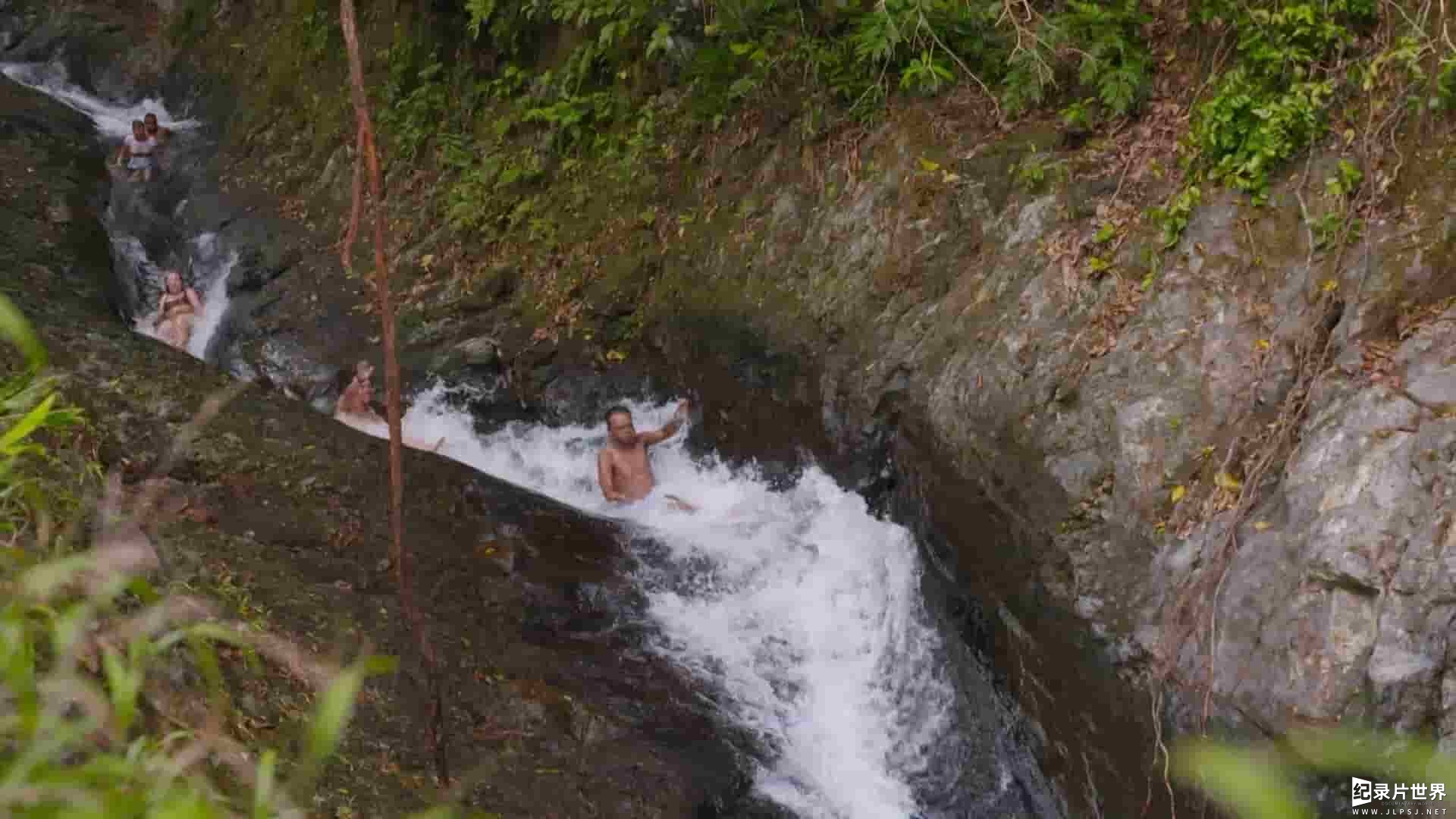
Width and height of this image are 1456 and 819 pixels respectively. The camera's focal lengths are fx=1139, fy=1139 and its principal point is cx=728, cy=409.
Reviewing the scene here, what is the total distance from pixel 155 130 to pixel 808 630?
10.8 meters

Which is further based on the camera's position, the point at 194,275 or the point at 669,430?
the point at 194,275

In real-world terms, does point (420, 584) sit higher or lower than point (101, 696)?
higher

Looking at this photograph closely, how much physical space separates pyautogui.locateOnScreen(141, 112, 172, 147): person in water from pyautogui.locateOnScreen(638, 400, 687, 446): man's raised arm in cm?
864

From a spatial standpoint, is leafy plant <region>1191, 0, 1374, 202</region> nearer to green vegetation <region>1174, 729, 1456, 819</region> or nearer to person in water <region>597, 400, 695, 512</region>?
person in water <region>597, 400, 695, 512</region>

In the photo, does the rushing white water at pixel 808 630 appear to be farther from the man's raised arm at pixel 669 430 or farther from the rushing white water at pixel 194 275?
the rushing white water at pixel 194 275

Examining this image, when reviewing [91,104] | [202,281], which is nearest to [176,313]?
[202,281]

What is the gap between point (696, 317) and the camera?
25.3ft

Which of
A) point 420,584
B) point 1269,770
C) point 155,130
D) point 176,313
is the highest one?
point 155,130

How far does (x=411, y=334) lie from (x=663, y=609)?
4.32 meters

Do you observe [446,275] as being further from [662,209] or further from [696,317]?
[696,317]

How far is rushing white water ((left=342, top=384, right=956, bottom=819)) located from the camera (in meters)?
5.32

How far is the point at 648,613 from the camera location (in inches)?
238

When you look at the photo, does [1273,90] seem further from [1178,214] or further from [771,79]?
[771,79]

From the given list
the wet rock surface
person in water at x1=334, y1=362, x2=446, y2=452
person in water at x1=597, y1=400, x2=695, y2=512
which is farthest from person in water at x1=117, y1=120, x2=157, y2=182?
person in water at x1=597, y1=400, x2=695, y2=512
